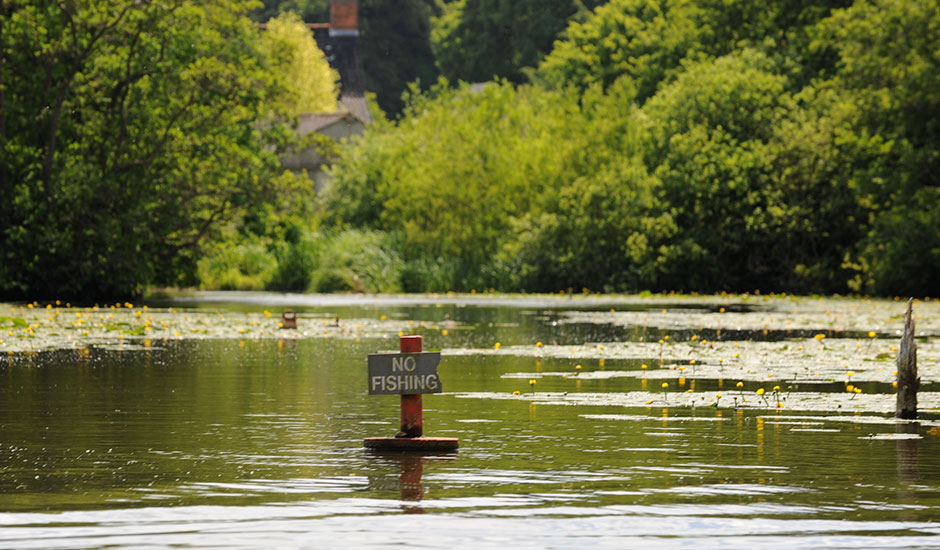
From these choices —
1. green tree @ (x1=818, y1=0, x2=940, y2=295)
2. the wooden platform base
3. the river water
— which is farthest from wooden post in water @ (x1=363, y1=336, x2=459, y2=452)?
green tree @ (x1=818, y1=0, x2=940, y2=295)

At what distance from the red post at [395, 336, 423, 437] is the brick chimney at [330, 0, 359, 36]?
114211 millimetres

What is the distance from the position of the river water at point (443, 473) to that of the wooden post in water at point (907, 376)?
1.66 feet

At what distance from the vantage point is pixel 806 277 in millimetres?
55500

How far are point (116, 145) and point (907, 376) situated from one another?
3835 centimetres

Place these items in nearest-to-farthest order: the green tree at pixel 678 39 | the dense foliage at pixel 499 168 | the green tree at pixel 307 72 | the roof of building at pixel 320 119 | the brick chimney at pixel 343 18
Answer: the dense foliage at pixel 499 168
the green tree at pixel 678 39
the roof of building at pixel 320 119
the green tree at pixel 307 72
the brick chimney at pixel 343 18

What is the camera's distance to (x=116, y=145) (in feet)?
167

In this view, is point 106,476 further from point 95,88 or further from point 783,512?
point 95,88

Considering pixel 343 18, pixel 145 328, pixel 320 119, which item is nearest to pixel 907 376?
pixel 145 328

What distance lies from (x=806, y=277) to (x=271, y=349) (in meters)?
31.6

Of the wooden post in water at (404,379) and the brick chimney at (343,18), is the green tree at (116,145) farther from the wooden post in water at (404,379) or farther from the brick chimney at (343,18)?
the brick chimney at (343,18)

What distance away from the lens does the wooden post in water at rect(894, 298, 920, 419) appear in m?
15.9

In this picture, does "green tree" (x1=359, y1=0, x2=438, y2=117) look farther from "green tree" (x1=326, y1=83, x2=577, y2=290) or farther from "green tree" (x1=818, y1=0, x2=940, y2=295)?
"green tree" (x1=818, y1=0, x2=940, y2=295)

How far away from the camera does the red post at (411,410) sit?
14.1 meters

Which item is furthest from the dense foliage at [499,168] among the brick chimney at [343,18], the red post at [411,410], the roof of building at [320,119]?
the brick chimney at [343,18]
